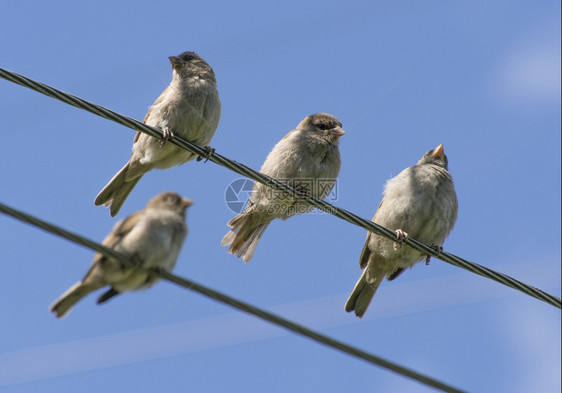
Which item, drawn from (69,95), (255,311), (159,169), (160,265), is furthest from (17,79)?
(159,169)

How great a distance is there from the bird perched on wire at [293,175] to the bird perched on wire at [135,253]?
3379mm

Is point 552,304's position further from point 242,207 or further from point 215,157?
point 242,207

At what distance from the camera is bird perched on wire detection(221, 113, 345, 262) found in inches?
354

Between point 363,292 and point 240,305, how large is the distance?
5.08 metres

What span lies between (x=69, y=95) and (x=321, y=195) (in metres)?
4.09

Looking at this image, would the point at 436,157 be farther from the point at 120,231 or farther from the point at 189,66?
the point at 120,231

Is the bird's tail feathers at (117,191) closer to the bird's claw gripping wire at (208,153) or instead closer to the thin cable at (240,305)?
the bird's claw gripping wire at (208,153)

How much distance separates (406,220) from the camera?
28.4ft

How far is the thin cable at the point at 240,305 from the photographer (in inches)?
162

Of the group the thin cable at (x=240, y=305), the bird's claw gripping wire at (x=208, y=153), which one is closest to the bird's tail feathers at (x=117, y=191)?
the bird's claw gripping wire at (x=208, y=153)

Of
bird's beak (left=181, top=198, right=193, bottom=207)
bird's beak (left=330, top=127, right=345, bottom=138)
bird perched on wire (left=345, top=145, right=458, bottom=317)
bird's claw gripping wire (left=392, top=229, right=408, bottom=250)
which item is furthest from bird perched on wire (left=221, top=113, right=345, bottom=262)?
bird's beak (left=181, top=198, right=193, bottom=207)

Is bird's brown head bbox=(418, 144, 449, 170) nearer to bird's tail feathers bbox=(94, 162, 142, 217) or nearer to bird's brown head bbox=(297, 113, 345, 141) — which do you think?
bird's brown head bbox=(297, 113, 345, 141)

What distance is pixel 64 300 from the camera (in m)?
5.00

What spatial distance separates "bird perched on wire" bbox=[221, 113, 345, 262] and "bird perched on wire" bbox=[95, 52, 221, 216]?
33.9 inches
